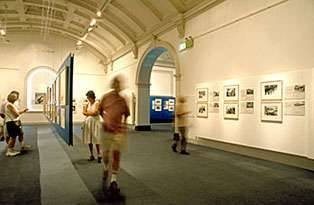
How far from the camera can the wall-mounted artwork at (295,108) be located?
5963 millimetres

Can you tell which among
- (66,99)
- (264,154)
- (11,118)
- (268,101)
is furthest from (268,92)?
(11,118)

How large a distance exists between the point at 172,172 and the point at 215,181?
0.96 meters

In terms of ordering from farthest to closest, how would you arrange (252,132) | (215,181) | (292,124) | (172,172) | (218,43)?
1. (218,43)
2. (252,132)
3. (292,124)
4. (172,172)
5. (215,181)

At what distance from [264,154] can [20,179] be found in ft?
18.4

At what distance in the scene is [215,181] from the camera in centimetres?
482

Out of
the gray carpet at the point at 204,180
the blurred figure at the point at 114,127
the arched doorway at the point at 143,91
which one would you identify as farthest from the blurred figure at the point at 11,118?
the arched doorway at the point at 143,91

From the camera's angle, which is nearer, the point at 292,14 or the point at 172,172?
the point at 172,172

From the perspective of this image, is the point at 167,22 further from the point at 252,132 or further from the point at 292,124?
the point at 292,124

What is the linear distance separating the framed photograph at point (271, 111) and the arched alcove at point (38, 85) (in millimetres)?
17426

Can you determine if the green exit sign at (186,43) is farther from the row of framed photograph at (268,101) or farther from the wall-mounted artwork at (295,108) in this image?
the wall-mounted artwork at (295,108)

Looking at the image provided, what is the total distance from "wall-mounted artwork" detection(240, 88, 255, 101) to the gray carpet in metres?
1.60

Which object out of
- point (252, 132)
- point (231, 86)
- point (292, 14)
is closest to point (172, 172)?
point (252, 132)

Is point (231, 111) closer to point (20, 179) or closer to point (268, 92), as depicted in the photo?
point (268, 92)

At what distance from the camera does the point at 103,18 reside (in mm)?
14969
